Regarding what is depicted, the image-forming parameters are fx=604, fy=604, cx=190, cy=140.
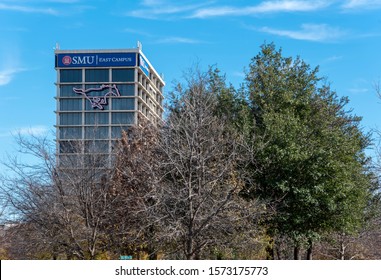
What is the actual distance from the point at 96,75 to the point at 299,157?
72.3 metres

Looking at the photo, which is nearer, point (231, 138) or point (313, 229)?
point (231, 138)

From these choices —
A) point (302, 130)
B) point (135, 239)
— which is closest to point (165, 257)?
point (135, 239)

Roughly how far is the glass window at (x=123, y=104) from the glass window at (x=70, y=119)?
539 cm

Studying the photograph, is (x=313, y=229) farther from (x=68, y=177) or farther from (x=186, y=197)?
(x=68, y=177)

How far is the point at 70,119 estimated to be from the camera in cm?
8925

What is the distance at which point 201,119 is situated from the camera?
1975 cm

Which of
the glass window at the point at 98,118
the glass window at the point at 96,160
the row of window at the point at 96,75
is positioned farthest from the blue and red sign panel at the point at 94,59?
Answer: the glass window at the point at 96,160

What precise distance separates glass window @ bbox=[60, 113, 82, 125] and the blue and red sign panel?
7.34 metres

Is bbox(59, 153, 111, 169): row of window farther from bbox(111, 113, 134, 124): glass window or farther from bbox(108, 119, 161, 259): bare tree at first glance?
bbox(111, 113, 134, 124): glass window

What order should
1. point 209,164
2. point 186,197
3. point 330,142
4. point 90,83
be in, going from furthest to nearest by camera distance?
point 90,83 → point 330,142 → point 209,164 → point 186,197

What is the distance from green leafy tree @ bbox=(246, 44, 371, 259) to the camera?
72.4 ft

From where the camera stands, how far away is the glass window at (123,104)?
3538 inches

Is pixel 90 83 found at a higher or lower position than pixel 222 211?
higher

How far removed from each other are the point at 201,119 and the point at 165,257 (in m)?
5.60
